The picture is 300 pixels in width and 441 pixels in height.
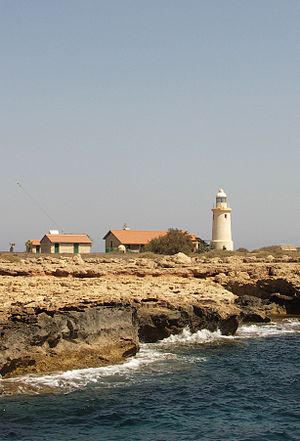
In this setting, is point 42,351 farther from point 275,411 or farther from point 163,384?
point 275,411

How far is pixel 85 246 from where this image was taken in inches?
3600

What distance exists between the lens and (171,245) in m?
81.8

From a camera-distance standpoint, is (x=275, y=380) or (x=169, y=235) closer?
(x=275, y=380)

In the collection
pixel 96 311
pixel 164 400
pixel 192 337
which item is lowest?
pixel 164 400

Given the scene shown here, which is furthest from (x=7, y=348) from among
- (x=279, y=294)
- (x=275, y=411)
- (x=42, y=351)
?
(x=279, y=294)

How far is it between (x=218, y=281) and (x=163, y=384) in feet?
74.0

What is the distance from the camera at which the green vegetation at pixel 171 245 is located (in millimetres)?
81250

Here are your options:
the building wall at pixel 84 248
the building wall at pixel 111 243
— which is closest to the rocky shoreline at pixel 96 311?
the building wall at pixel 84 248

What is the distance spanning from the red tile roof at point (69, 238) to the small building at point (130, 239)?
5.13m

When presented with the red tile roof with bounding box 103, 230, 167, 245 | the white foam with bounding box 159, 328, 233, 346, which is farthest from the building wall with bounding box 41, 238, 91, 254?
the white foam with bounding box 159, 328, 233, 346

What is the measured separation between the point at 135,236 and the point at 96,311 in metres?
71.7

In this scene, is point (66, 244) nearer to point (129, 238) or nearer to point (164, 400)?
point (129, 238)

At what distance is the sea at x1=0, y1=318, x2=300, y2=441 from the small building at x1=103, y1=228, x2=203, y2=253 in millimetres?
65672

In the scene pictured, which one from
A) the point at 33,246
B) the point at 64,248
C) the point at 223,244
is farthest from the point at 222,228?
the point at 33,246
